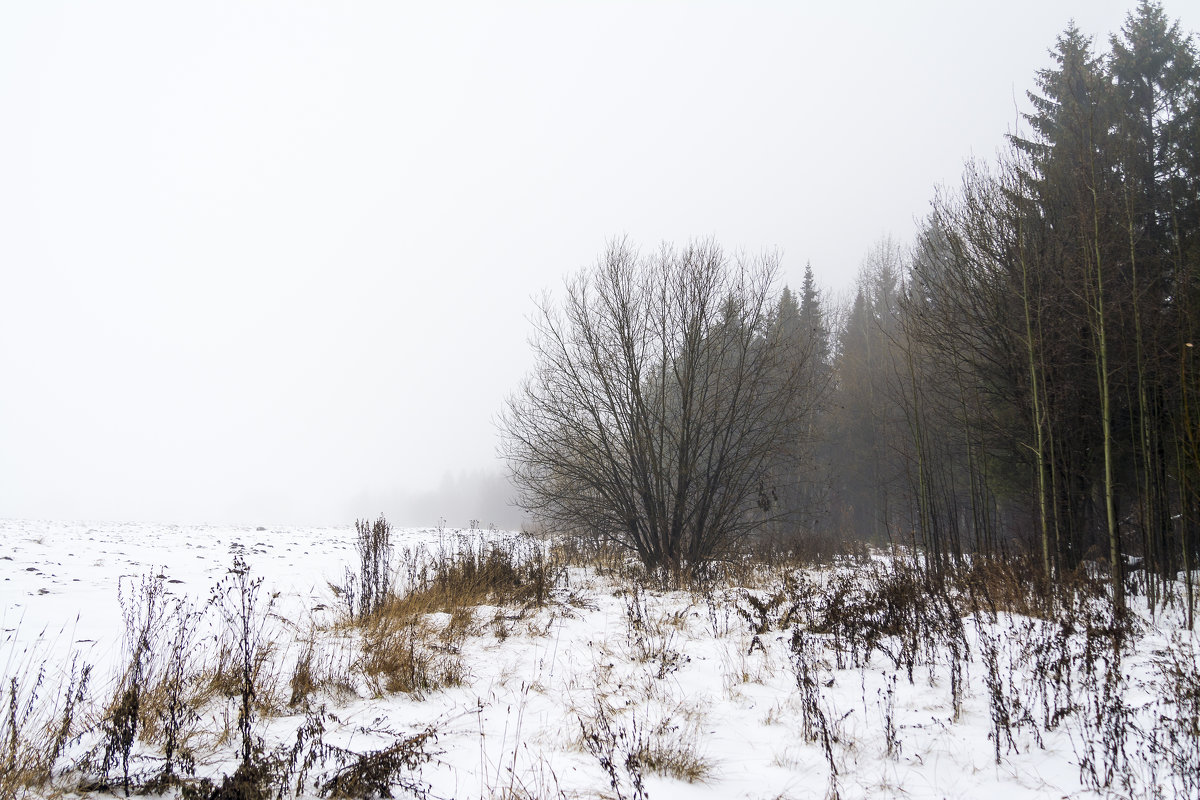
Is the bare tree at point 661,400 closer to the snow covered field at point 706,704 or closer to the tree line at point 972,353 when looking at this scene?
the tree line at point 972,353

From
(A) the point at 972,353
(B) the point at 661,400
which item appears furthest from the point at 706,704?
(A) the point at 972,353

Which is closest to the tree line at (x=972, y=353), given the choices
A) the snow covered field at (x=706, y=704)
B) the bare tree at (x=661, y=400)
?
the bare tree at (x=661, y=400)

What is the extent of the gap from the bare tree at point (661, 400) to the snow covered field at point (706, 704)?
4.58 meters

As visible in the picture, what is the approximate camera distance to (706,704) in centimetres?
428

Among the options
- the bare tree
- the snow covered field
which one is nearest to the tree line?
the bare tree

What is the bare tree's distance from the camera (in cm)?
1191

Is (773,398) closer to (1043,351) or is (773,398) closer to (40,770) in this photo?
(1043,351)

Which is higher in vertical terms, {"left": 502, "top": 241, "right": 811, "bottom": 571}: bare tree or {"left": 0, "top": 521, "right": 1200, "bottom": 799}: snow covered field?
{"left": 502, "top": 241, "right": 811, "bottom": 571}: bare tree

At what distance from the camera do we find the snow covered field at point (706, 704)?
9.73 feet

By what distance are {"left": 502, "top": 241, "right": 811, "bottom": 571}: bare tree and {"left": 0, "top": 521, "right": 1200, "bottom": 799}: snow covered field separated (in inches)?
180

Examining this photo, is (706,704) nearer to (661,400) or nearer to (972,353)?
(661,400)

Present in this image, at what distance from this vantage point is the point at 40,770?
8.57 ft

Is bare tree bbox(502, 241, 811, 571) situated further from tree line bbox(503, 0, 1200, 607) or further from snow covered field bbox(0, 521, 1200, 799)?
snow covered field bbox(0, 521, 1200, 799)

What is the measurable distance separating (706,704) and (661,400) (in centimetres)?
827
